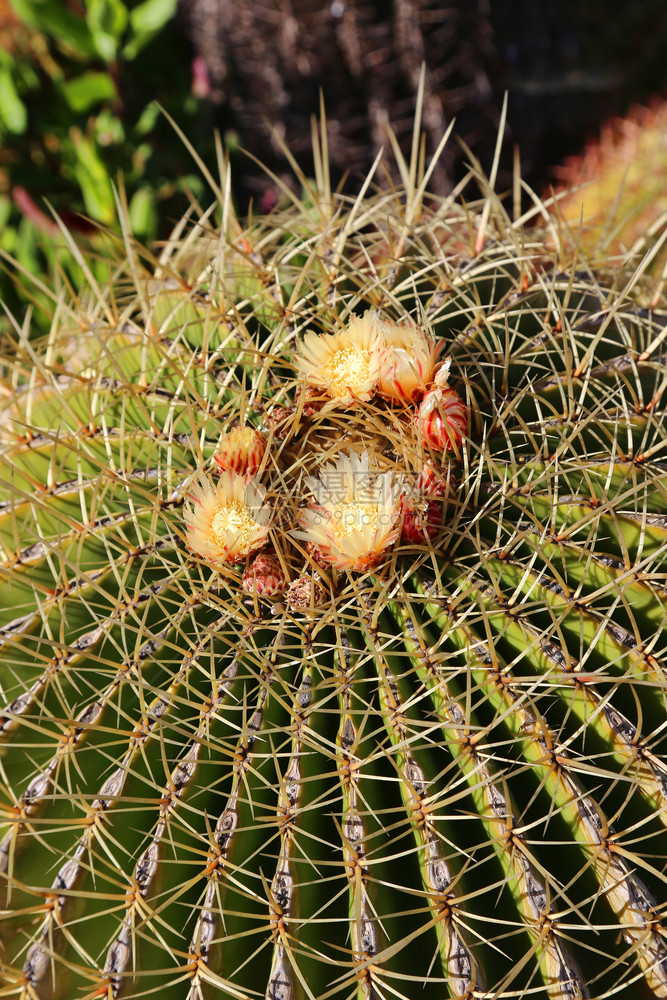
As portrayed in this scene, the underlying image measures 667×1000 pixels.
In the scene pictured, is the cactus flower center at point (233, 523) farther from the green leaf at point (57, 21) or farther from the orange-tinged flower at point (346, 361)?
the green leaf at point (57, 21)

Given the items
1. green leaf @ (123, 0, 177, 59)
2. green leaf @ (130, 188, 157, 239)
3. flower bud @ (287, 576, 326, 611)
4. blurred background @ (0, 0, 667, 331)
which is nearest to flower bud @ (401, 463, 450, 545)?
flower bud @ (287, 576, 326, 611)

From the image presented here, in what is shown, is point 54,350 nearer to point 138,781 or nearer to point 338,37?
point 138,781

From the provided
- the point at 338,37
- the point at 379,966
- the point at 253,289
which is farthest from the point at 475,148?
the point at 379,966

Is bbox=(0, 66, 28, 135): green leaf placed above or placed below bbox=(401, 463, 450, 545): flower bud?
above

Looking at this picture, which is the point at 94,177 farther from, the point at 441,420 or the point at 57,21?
the point at 441,420

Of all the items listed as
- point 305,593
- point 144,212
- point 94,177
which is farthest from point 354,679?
point 94,177

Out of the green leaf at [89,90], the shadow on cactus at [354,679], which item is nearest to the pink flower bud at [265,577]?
the shadow on cactus at [354,679]

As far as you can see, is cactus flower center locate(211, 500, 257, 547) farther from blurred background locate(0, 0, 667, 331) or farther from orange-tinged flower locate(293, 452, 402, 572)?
blurred background locate(0, 0, 667, 331)
